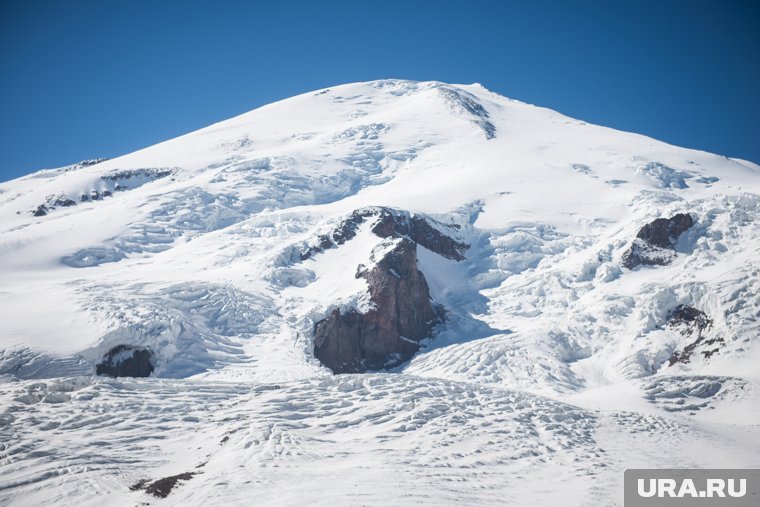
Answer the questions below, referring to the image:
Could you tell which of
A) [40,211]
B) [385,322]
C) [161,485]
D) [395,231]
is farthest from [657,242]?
[40,211]

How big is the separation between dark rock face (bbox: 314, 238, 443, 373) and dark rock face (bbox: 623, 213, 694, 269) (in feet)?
73.0

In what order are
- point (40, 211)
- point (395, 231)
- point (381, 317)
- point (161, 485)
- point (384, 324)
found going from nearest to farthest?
point (161, 485) < point (384, 324) < point (381, 317) < point (395, 231) < point (40, 211)

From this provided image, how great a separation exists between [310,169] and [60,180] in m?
49.2

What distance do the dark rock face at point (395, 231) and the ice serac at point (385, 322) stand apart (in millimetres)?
5646

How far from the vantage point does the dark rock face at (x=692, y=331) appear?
51188mm

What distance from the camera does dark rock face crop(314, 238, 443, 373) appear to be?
59.3 metres

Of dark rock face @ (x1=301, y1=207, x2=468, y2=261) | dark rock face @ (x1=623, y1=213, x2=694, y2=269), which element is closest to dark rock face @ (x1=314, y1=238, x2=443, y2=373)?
dark rock face @ (x1=301, y1=207, x2=468, y2=261)

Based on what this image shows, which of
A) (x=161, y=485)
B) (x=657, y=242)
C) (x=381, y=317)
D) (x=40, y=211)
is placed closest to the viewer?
(x=161, y=485)

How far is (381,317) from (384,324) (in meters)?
0.75

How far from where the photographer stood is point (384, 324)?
61.8 metres

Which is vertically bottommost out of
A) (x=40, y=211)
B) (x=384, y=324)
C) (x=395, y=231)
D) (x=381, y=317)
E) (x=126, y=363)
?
(x=126, y=363)

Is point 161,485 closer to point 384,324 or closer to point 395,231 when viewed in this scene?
point 384,324

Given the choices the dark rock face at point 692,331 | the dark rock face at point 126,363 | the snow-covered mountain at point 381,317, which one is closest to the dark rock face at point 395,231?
the snow-covered mountain at point 381,317

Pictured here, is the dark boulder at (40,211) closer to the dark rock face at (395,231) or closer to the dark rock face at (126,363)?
the dark rock face at (395,231)
